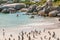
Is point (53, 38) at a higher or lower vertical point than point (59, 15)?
higher

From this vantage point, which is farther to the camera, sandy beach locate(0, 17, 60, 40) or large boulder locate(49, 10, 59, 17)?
large boulder locate(49, 10, 59, 17)

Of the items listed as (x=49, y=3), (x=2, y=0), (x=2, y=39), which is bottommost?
(x=2, y=0)

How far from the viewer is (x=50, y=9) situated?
147 feet

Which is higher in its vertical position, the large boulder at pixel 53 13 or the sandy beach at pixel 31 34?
the sandy beach at pixel 31 34

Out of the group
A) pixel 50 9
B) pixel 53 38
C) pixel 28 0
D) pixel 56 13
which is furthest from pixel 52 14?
pixel 28 0

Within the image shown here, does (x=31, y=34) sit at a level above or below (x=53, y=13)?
above

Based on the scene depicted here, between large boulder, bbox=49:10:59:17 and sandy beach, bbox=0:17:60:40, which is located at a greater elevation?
sandy beach, bbox=0:17:60:40

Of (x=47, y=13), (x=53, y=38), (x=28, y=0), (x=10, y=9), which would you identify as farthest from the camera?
(x=28, y=0)

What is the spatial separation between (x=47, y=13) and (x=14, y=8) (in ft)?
59.8

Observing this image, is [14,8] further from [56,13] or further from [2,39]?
[2,39]

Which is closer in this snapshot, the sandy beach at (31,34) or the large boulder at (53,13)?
the sandy beach at (31,34)

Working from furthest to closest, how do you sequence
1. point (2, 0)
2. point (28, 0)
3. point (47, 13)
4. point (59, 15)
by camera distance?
1. point (2, 0)
2. point (28, 0)
3. point (47, 13)
4. point (59, 15)

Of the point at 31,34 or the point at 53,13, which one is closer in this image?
the point at 31,34

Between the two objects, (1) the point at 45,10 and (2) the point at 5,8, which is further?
(2) the point at 5,8
